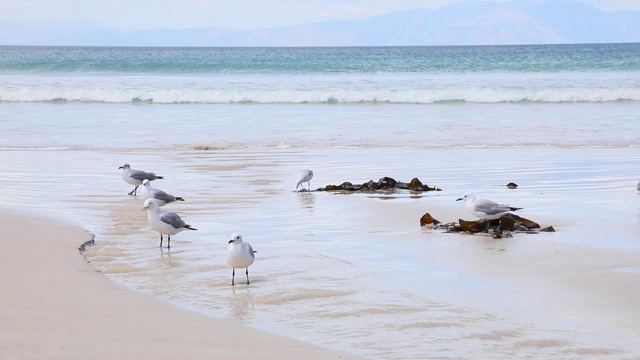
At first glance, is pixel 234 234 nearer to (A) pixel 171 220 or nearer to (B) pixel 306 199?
(A) pixel 171 220

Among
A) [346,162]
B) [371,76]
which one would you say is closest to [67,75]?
[371,76]

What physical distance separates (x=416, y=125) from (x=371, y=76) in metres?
21.5

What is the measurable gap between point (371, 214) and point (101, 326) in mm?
4591

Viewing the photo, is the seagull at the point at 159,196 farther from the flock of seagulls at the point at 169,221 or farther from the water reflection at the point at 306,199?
the water reflection at the point at 306,199

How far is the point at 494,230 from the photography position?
806 cm

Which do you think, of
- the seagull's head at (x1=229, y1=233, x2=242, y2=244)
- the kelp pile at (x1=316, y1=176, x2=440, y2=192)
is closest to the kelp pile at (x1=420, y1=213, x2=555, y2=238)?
the kelp pile at (x1=316, y1=176, x2=440, y2=192)

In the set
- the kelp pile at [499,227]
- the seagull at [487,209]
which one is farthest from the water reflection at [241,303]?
the seagull at [487,209]

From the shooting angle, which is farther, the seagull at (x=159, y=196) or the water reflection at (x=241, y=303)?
the seagull at (x=159, y=196)

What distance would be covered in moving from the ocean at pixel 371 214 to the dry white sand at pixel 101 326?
0.28m

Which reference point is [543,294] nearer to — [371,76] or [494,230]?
[494,230]

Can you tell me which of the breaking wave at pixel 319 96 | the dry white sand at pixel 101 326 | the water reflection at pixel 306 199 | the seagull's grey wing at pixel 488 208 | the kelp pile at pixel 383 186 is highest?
the breaking wave at pixel 319 96

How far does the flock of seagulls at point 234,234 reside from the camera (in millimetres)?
6129

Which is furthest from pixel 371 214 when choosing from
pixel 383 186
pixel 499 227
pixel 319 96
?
pixel 319 96

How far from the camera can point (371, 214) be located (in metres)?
9.05
